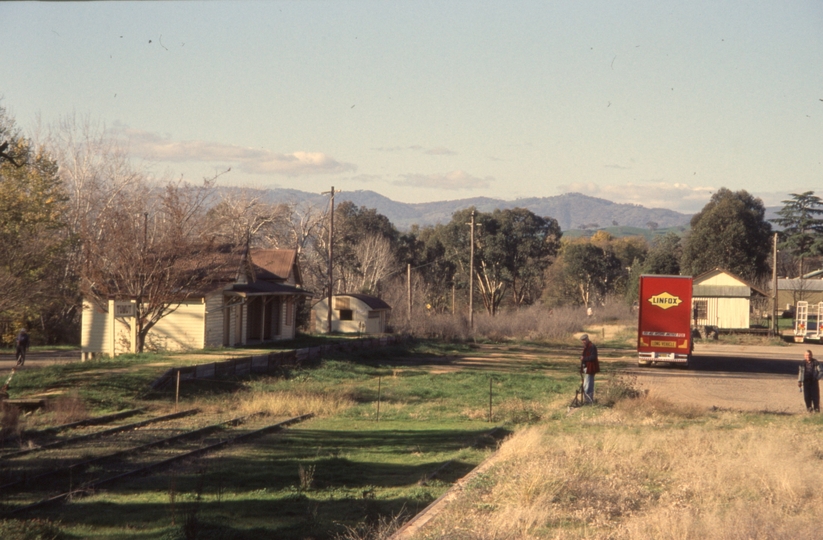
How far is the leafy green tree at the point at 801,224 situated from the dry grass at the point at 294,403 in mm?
77511

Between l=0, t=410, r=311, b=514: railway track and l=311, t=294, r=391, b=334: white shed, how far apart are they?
114 feet

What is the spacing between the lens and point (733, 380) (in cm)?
3098

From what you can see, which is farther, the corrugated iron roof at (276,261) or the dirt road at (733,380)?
the corrugated iron roof at (276,261)

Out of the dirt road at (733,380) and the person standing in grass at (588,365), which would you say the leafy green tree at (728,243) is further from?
the person standing in grass at (588,365)

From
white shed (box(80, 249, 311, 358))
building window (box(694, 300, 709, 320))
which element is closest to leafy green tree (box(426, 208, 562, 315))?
building window (box(694, 300, 709, 320))

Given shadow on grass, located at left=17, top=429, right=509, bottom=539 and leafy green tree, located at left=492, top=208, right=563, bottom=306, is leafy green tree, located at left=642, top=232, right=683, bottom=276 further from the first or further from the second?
shadow on grass, located at left=17, top=429, right=509, bottom=539

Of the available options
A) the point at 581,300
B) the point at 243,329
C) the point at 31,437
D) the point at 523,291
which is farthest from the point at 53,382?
the point at 581,300

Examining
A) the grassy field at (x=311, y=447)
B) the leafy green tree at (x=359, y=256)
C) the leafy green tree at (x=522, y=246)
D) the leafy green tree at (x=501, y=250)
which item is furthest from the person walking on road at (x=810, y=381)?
the leafy green tree at (x=522, y=246)

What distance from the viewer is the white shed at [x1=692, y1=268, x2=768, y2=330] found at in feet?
195

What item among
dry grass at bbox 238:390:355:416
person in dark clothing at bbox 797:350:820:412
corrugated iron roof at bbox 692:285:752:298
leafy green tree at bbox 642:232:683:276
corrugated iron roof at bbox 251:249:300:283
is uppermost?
leafy green tree at bbox 642:232:683:276

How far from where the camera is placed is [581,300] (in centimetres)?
9456

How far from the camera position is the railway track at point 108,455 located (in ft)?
37.2

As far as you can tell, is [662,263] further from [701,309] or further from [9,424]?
Result: [9,424]

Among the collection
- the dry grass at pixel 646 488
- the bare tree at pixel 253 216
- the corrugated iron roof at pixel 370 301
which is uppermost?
the bare tree at pixel 253 216
